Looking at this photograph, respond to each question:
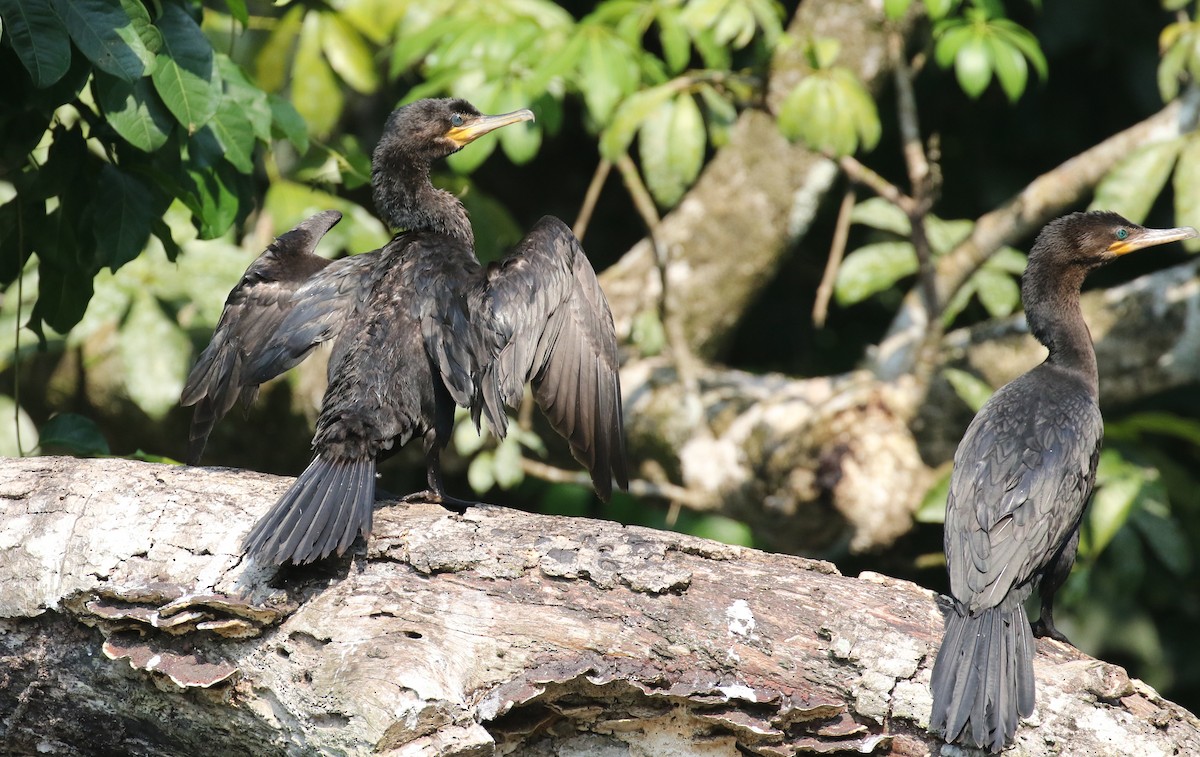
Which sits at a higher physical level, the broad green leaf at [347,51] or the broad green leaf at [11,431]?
the broad green leaf at [347,51]

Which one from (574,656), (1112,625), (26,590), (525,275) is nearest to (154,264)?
(525,275)

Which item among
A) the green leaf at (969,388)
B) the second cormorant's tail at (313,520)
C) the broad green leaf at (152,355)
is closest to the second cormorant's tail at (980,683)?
the second cormorant's tail at (313,520)

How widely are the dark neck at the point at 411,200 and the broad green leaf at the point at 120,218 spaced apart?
0.83 m

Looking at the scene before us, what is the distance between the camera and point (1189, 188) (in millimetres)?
4637

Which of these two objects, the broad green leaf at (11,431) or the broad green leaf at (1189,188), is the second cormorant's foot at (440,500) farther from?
the broad green leaf at (1189,188)

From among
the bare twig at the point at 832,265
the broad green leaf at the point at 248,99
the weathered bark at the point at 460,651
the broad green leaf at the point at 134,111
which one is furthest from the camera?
the bare twig at the point at 832,265

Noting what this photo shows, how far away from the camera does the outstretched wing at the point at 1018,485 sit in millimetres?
3375

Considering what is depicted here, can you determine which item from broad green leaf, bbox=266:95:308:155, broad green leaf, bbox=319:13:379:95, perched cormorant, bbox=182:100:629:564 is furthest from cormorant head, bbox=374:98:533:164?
broad green leaf, bbox=319:13:379:95

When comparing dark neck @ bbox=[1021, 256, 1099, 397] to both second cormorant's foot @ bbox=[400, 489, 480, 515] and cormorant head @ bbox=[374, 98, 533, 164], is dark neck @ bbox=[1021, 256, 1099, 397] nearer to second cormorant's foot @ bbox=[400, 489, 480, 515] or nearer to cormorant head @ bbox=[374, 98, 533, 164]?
cormorant head @ bbox=[374, 98, 533, 164]

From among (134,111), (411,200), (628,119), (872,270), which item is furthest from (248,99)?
(872,270)

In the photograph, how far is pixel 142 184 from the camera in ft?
11.7

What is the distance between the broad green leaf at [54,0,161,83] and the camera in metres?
2.98

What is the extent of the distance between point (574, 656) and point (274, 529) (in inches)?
28.9

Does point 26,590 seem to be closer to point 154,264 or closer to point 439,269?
point 439,269
